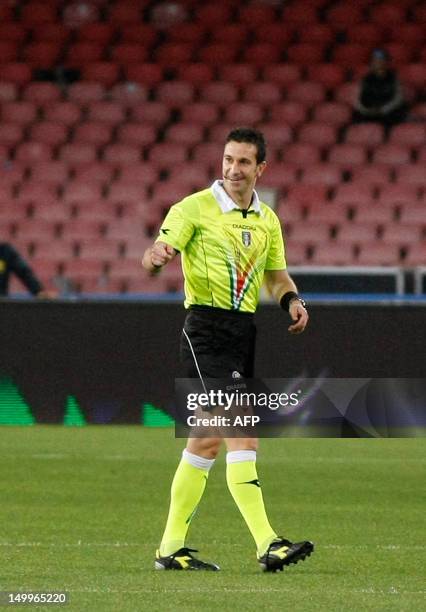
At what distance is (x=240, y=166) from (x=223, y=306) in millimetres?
607

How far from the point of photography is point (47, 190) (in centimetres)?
2100

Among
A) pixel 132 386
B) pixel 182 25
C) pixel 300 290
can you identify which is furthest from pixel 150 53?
pixel 132 386

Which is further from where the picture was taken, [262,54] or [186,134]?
[262,54]

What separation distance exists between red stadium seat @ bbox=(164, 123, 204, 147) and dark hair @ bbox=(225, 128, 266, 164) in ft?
48.1

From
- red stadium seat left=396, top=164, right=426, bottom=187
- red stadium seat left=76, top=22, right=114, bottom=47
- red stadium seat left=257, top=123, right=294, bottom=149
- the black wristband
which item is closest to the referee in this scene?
the black wristband

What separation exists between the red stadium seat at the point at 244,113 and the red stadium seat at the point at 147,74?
1330mm

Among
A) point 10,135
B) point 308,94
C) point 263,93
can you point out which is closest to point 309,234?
point 308,94

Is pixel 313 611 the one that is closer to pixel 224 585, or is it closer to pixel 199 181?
pixel 224 585

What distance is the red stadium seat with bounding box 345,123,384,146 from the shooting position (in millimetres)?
21203

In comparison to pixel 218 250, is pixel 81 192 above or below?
above

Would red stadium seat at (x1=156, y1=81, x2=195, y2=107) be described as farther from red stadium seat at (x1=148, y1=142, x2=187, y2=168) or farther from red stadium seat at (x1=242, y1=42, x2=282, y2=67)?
red stadium seat at (x1=242, y1=42, x2=282, y2=67)

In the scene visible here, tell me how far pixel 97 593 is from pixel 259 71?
16.9 metres

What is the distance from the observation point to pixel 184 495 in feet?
22.4

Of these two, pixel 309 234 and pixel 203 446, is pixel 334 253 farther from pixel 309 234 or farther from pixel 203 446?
pixel 203 446
